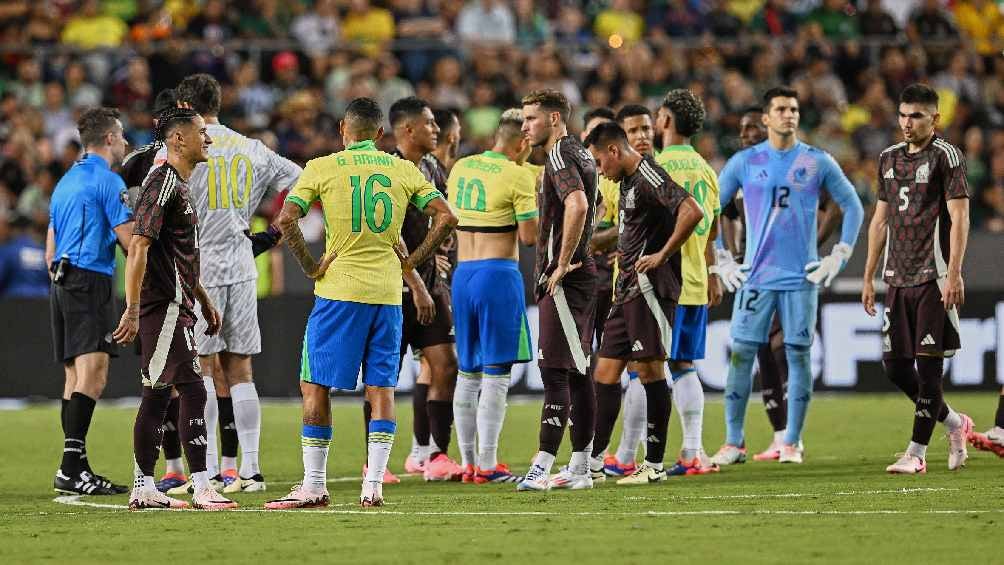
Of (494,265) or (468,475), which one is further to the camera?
(468,475)

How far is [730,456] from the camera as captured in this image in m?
12.5

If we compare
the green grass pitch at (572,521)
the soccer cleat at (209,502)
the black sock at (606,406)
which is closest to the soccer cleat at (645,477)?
the green grass pitch at (572,521)

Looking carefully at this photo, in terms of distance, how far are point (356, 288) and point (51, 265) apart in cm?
330

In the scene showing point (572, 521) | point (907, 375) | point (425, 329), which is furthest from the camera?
point (425, 329)

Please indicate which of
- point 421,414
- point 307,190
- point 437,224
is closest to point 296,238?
point 307,190

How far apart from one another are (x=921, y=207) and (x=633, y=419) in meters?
2.51

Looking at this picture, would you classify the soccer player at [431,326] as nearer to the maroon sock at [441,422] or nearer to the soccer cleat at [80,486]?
the maroon sock at [441,422]

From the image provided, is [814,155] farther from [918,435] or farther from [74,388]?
[74,388]

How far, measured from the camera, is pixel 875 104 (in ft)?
73.2

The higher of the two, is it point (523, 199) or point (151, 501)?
point (523, 199)

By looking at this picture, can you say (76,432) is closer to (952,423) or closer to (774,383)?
(774,383)

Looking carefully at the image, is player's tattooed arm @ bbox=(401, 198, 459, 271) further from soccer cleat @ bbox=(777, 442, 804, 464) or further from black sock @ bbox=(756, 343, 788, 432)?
black sock @ bbox=(756, 343, 788, 432)

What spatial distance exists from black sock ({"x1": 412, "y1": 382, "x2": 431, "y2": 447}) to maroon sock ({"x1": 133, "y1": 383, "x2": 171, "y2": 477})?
2.88 metres

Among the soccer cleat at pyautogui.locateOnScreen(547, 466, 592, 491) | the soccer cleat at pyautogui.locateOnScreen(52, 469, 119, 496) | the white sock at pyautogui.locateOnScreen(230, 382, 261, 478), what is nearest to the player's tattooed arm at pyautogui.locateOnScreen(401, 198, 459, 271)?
the soccer cleat at pyautogui.locateOnScreen(547, 466, 592, 491)
